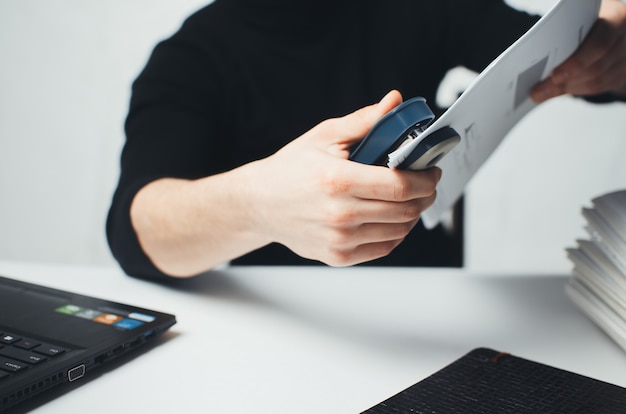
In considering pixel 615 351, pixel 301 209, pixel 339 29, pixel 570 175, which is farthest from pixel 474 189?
pixel 301 209

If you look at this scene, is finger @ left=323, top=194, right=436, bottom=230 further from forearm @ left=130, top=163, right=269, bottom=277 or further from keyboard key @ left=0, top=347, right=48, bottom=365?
keyboard key @ left=0, top=347, right=48, bottom=365

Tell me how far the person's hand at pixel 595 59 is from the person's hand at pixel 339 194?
24cm

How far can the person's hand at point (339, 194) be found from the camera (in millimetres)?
439

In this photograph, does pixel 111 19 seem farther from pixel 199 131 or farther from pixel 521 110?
pixel 521 110

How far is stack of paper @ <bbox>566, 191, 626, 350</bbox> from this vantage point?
53 cm

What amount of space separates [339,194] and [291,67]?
51 centimetres

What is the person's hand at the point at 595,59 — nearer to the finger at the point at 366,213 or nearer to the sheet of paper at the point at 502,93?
the sheet of paper at the point at 502,93

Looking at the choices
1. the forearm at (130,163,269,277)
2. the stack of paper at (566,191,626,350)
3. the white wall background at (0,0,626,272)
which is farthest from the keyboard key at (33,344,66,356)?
the white wall background at (0,0,626,272)

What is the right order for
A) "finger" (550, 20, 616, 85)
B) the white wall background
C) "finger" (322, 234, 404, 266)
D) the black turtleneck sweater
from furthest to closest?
the white wall background
the black turtleneck sweater
"finger" (550, 20, 616, 85)
"finger" (322, 234, 404, 266)

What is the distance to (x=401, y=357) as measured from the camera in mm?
503

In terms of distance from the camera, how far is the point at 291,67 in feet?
2.98

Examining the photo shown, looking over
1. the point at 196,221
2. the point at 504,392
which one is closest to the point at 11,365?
the point at 196,221

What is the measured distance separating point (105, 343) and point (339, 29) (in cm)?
65

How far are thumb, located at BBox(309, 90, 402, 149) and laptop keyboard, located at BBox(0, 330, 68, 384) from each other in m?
0.27
